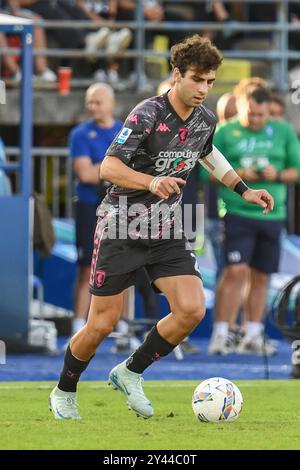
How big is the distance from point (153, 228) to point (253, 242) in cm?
593

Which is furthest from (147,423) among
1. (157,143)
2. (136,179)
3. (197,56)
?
(197,56)

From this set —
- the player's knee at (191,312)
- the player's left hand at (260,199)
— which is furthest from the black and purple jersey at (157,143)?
the player's knee at (191,312)

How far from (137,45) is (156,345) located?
10.9 m

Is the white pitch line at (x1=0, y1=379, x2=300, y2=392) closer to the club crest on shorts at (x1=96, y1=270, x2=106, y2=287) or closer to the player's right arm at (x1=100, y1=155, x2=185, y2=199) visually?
the club crest on shorts at (x1=96, y1=270, x2=106, y2=287)

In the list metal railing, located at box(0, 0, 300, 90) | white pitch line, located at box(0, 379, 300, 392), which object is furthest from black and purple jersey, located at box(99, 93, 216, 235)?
metal railing, located at box(0, 0, 300, 90)

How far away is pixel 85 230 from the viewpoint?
14820 millimetres

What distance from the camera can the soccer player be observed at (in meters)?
8.73

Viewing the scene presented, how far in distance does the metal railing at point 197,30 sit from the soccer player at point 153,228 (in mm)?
10114

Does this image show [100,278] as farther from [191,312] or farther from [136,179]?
[136,179]

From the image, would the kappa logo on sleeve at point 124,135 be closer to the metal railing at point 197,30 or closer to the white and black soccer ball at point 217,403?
the white and black soccer ball at point 217,403

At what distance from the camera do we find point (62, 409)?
29.5 feet

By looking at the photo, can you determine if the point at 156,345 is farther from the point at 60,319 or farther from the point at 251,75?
the point at 251,75
